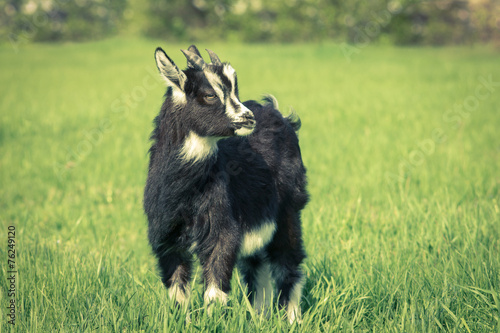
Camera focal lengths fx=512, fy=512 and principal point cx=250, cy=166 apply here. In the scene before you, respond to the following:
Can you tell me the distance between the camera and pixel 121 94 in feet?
40.0

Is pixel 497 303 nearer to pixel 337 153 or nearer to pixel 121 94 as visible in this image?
pixel 337 153

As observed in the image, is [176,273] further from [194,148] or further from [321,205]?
[321,205]

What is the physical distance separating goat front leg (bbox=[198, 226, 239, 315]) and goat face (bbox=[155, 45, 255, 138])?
0.57m

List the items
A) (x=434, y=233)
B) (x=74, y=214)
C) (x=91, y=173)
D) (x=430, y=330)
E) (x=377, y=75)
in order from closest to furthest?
(x=430, y=330) < (x=434, y=233) < (x=74, y=214) < (x=91, y=173) < (x=377, y=75)

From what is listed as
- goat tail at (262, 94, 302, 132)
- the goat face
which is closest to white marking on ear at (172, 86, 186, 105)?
the goat face

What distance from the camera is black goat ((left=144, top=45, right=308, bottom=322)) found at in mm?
2791

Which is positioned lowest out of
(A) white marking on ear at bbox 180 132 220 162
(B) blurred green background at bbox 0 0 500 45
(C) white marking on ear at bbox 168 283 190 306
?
(B) blurred green background at bbox 0 0 500 45

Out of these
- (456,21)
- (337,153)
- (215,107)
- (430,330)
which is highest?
(215,107)

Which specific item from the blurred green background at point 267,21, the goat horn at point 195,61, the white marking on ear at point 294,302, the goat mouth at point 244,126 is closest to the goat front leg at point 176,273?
the white marking on ear at point 294,302

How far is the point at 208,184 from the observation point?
287cm

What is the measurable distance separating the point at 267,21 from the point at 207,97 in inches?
1111

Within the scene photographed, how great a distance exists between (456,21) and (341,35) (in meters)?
6.31

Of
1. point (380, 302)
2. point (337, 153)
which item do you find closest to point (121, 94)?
point (337, 153)

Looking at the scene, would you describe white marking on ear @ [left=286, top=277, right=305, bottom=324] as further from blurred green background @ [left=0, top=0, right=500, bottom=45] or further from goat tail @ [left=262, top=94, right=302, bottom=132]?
blurred green background @ [left=0, top=0, right=500, bottom=45]
